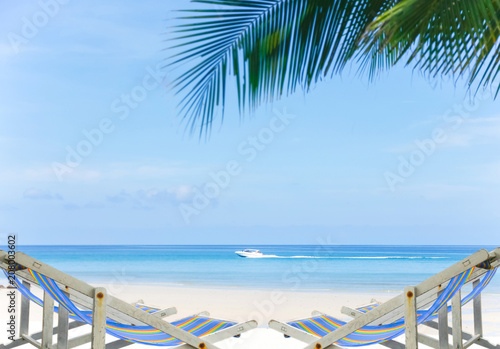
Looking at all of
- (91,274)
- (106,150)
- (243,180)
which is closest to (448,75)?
(91,274)

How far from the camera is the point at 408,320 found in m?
2.55

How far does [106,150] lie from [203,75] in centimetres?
3500

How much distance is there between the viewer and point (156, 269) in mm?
22250

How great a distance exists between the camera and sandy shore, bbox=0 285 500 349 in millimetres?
5305

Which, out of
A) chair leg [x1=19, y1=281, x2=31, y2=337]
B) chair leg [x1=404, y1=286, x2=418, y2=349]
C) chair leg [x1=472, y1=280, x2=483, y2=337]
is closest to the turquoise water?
chair leg [x1=472, y1=280, x2=483, y2=337]

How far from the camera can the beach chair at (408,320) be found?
2.53m

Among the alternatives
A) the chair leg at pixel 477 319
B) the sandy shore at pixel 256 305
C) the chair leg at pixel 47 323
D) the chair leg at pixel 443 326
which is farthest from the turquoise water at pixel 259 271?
the chair leg at pixel 47 323

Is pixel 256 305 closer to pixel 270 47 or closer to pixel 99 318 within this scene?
pixel 99 318

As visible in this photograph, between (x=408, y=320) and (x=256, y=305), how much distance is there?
353 inches

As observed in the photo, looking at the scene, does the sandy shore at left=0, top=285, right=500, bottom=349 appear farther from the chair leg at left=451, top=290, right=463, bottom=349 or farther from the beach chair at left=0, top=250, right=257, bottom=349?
the chair leg at left=451, top=290, right=463, bottom=349

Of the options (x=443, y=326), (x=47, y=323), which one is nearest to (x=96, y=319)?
(x=47, y=323)

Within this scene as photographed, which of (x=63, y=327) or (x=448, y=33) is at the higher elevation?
(x=448, y=33)

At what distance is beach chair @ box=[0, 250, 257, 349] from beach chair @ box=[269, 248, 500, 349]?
1.58 feet

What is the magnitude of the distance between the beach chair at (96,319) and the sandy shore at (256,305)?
64.6 inches
